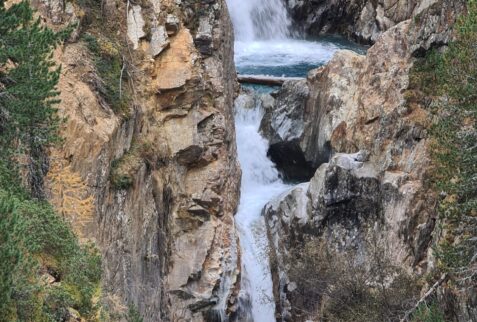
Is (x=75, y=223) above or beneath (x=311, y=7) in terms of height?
beneath

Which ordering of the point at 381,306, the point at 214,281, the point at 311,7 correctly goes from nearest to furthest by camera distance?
the point at 381,306, the point at 214,281, the point at 311,7

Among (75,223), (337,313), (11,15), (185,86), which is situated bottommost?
(337,313)

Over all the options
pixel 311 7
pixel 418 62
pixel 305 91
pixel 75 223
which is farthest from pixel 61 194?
pixel 311 7

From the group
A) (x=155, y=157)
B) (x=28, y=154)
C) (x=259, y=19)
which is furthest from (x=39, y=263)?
(x=259, y=19)

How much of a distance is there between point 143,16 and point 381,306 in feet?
38.0

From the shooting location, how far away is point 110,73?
16688mm

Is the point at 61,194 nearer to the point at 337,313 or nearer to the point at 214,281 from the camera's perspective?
the point at 214,281

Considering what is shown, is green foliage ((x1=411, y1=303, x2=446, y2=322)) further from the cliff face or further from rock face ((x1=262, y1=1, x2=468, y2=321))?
the cliff face

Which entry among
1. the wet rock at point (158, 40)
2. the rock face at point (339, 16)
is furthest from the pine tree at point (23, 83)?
the rock face at point (339, 16)

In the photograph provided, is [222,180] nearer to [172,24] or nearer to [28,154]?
[172,24]

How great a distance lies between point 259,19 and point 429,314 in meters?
29.2

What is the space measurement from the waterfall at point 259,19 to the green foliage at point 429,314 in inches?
1045

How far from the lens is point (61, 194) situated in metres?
13.2

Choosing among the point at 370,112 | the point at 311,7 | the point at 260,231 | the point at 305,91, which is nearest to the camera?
the point at 370,112
